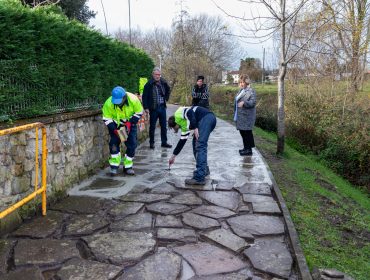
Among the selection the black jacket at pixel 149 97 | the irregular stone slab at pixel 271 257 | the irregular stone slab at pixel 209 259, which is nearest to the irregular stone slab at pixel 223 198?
the irregular stone slab at pixel 271 257

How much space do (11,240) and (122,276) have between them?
5.00 feet

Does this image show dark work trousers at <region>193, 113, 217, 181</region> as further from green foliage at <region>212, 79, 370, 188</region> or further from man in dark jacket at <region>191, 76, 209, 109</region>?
green foliage at <region>212, 79, 370, 188</region>

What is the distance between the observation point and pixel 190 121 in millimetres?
6258

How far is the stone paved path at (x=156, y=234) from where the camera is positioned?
138 inches

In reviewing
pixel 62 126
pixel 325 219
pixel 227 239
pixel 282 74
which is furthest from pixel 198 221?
pixel 282 74

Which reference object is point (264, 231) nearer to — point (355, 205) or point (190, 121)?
point (190, 121)

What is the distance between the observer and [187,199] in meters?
5.55

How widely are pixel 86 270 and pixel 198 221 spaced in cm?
166

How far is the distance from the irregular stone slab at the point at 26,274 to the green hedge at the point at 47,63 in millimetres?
2051

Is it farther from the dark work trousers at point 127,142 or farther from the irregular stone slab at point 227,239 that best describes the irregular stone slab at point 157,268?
the dark work trousers at point 127,142

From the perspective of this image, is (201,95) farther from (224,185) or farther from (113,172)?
(224,185)

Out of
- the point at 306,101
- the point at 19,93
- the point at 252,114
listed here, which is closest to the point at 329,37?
the point at 306,101

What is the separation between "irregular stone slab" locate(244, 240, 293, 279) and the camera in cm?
356

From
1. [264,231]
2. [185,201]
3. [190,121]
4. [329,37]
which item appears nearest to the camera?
[264,231]
